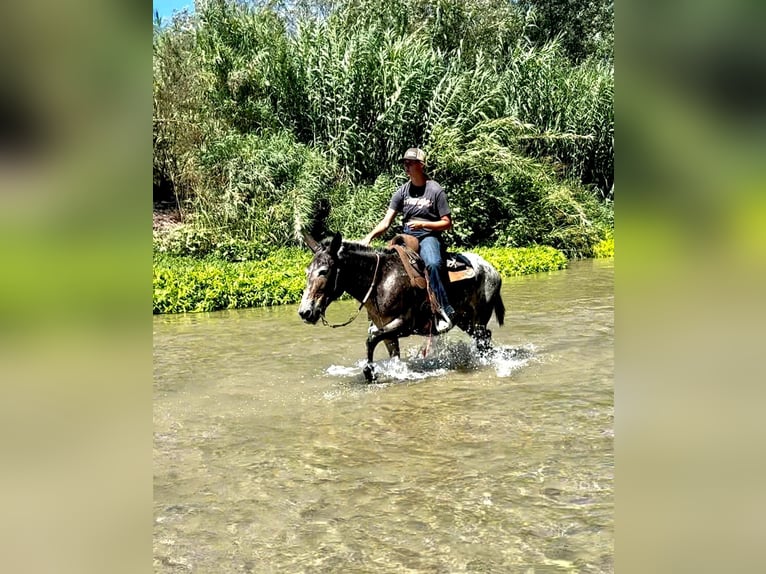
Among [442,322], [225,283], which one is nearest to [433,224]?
[442,322]

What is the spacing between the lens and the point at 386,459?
5.12m

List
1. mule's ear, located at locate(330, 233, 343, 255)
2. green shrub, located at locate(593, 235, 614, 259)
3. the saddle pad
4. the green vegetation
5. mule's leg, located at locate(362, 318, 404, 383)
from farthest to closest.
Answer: green shrub, located at locate(593, 235, 614, 259) < the green vegetation < the saddle pad < mule's leg, located at locate(362, 318, 404, 383) < mule's ear, located at locate(330, 233, 343, 255)

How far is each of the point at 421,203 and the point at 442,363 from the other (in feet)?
6.74

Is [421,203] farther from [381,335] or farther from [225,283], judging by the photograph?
[225,283]

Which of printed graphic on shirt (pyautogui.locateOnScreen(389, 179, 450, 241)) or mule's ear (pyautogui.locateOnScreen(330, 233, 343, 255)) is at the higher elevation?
printed graphic on shirt (pyautogui.locateOnScreen(389, 179, 450, 241))

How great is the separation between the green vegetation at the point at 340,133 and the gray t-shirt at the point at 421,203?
982 cm

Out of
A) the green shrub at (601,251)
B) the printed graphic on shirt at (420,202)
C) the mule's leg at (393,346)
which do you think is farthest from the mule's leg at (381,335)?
the green shrub at (601,251)

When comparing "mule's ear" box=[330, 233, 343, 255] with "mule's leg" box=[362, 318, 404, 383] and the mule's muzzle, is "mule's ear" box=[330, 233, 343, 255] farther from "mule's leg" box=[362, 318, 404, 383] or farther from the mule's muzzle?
"mule's leg" box=[362, 318, 404, 383]

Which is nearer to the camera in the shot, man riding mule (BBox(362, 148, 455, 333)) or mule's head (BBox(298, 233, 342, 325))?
mule's head (BBox(298, 233, 342, 325))

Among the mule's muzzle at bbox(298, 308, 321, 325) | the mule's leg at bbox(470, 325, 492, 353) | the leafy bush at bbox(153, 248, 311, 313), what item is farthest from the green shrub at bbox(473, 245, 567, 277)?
the mule's muzzle at bbox(298, 308, 321, 325)

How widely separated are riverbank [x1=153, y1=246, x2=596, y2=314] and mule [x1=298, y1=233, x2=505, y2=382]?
6682 millimetres

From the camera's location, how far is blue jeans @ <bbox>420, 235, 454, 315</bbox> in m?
7.85
